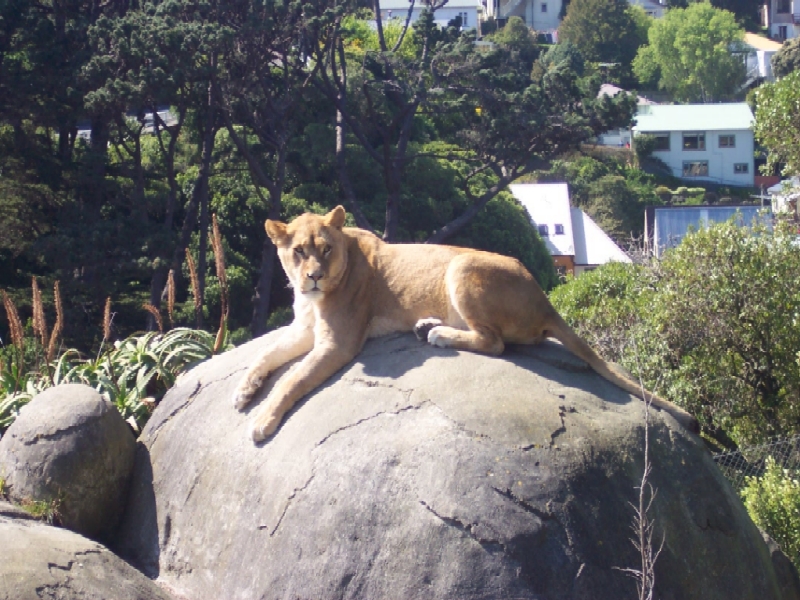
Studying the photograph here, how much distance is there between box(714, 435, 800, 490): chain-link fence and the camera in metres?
12.5

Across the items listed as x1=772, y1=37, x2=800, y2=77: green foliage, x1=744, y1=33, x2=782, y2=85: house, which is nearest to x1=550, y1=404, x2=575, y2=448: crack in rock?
x1=772, y1=37, x2=800, y2=77: green foliage

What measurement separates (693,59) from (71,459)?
87122 mm

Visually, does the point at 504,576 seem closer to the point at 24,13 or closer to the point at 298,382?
the point at 298,382

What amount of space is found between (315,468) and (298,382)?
77 centimetres

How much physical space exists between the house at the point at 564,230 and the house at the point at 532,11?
2355 inches

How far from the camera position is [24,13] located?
87.1 feet

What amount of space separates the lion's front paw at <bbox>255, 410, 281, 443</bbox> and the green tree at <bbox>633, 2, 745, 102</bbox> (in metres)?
85.9

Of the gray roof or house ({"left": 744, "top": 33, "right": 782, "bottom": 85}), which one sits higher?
house ({"left": 744, "top": 33, "right": 782, "bottom": 85})

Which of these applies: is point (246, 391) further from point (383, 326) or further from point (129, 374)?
point (129, 374)

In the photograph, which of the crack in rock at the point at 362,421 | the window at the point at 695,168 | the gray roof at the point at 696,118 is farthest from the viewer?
the window at the point at 695,168

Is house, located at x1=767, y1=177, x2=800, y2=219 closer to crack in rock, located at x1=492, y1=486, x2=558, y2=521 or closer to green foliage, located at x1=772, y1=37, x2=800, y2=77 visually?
crack in rock, located at x1=492, y1=486, x2=558, y2=521

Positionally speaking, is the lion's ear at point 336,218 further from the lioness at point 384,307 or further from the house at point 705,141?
the house at point 705,141

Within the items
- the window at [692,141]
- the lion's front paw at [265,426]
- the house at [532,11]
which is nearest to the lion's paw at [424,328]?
the lion's front paw at [265,426]

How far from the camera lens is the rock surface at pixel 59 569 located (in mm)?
6461
